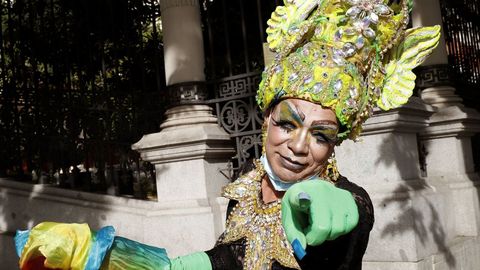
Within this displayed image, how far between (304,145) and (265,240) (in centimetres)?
44

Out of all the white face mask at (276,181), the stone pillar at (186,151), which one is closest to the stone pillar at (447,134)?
the stone pillar at (186,151)

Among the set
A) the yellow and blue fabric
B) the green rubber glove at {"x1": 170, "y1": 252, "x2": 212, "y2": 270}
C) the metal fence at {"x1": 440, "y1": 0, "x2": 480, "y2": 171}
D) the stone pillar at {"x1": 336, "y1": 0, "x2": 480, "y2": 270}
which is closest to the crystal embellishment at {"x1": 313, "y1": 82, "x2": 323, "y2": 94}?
the green rubber glove at {"x1": 170, "y1": 252, "x2": 212, "y2": 270}

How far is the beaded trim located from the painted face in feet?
0.63

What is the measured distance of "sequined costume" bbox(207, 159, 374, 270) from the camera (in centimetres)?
200

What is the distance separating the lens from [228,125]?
6.33 metres

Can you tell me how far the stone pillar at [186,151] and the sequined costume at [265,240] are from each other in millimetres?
3387

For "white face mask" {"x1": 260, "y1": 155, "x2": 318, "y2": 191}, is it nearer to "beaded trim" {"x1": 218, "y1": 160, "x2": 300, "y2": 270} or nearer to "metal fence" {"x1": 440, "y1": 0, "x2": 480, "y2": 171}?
"beaded trim" {"x1": 218, "y1": 160, "x2": 300, "y2": 270}

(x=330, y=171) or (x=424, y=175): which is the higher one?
(x=330, y=171)

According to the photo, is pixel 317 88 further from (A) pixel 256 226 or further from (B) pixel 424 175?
(B) pixel 424 175

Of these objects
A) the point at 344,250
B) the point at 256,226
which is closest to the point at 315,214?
the point at 344,250

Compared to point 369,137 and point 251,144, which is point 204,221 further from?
point 369,137

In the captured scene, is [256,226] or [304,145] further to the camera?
[256,226]

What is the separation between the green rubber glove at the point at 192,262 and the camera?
7.13 ft

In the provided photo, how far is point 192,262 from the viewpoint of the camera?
88.3 inches
